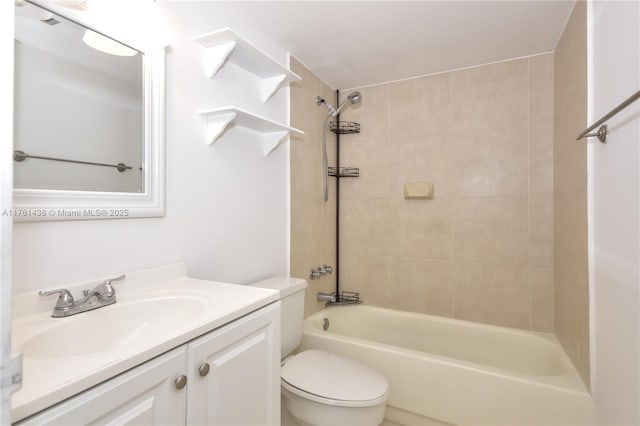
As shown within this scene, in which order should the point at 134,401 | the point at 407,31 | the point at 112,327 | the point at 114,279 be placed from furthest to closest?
the point at 407,31
the point at 114,279
the point at 112,327
the point at 134,401

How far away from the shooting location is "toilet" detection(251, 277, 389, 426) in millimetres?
1332

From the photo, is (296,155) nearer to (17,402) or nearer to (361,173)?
(361,173)

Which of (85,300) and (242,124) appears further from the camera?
(242,124)

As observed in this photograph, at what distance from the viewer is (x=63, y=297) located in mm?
894

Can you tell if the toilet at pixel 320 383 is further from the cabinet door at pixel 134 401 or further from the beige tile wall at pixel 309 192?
the cabinet door at pixel 134 401

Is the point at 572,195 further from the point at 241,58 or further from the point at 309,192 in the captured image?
the point at 241,58

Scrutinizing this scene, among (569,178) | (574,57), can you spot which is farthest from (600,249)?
(574,57)

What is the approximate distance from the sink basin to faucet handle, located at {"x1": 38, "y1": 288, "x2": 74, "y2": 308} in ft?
0.15

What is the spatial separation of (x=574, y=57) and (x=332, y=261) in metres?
1.95

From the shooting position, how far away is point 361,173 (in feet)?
8.54

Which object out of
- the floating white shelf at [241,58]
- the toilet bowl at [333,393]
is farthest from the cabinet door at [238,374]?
the floating white shelf at [241,58]

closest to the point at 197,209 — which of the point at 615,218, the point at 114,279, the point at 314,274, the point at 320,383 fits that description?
the point at 114,279

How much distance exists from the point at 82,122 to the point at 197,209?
51 centimetres

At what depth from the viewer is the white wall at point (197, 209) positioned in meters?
0.95
